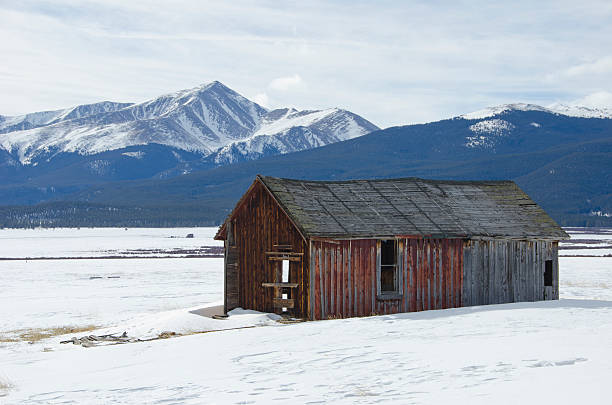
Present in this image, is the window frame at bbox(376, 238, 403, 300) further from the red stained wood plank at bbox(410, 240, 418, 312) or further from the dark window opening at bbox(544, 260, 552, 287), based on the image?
the dark window opening at bbox(544, 260, 552, 287)

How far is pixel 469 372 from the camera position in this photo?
14750mm

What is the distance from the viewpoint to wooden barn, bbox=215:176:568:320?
81.3 ft

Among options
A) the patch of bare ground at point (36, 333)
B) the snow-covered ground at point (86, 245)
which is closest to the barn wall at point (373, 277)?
the patch of bare ground at point (36, 333)

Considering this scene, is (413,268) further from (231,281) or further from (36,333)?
(36,333)

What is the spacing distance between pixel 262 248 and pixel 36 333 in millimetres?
8423

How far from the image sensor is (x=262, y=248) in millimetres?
26359

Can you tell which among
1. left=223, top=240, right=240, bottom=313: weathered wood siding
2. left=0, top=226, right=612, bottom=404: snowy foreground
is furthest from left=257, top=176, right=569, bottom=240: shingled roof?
left=223, top=240, right=240, bottom=313: weathered wood siding

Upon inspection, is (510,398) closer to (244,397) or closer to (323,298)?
(244,397)

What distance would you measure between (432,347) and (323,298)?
6.82 metres

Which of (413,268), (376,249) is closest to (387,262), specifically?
(413,268)

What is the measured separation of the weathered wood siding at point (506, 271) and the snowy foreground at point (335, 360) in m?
1.10

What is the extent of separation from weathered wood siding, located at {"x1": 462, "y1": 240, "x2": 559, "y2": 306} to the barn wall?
1.74 feet

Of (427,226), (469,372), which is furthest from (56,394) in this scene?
(427,226)

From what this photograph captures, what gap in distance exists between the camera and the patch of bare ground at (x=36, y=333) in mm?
25391
